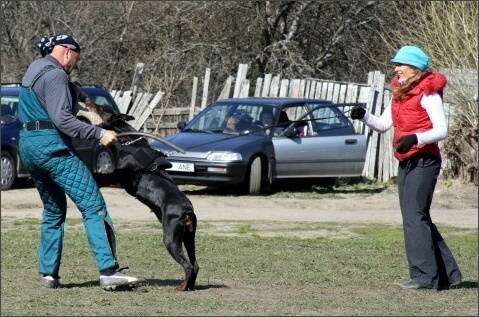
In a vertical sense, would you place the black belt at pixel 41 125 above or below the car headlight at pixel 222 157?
above

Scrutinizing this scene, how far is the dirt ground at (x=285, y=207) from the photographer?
1524cm

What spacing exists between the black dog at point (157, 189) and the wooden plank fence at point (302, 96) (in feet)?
41.3

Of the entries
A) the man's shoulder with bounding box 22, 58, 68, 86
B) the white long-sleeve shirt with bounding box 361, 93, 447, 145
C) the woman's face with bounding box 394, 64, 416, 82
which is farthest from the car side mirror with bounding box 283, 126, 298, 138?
the man's shoulder with bounding box 22, 58, 68, 86

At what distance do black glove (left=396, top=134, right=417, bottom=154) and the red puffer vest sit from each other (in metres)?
0.07

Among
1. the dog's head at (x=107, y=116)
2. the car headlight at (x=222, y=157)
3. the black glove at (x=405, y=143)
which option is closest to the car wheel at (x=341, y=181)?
the car headlight at (x=222, y=157)

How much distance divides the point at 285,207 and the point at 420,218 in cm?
838

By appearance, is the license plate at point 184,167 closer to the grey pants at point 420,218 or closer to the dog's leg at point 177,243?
the grey pants at point 420,218

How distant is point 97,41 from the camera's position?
27.5 metres

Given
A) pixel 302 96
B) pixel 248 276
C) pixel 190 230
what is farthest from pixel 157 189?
pixel 302 96

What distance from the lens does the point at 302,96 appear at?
2300 centimetres

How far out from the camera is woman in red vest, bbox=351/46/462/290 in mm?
8555

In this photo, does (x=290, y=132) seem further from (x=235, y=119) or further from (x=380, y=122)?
(x=380, y=122)

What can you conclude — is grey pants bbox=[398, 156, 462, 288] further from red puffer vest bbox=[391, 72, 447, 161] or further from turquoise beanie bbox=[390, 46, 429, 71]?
turquoise beanie bbox=[390, 46, 429, 71]

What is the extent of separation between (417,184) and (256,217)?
22.4 ft
